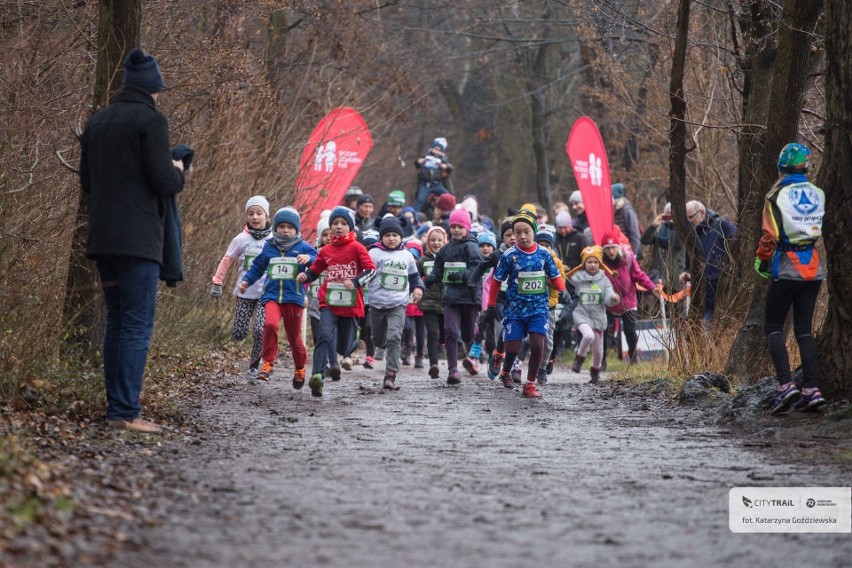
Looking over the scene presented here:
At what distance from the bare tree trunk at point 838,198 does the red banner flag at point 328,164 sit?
1187cm

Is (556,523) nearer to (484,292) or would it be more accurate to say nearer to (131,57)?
(131,57)

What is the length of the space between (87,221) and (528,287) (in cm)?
519

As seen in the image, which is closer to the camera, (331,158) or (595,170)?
(595,170)

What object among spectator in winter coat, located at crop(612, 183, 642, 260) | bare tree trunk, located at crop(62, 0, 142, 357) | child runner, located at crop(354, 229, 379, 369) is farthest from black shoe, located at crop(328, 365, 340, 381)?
spectator in winter coat, located at crop(612, 183, 642, 260)

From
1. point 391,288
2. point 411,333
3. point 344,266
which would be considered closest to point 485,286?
point 411,333

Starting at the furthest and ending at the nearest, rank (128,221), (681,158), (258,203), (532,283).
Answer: (258,203), (681,158), (532,283), (128,221)

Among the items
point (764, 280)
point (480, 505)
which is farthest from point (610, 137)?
point (480, 505)

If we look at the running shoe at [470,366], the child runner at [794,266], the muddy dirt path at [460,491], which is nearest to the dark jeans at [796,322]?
the child runner at [794,266]

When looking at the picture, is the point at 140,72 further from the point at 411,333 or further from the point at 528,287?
the point at 411,333

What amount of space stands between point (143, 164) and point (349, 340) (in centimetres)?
630

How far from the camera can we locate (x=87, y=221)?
10375 mm

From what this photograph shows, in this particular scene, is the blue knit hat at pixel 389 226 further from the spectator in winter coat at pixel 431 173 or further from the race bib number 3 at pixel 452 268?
the spectator in winter coat at pixel 431 173

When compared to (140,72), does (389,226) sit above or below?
below

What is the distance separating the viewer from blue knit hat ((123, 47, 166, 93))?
910 centimetres
